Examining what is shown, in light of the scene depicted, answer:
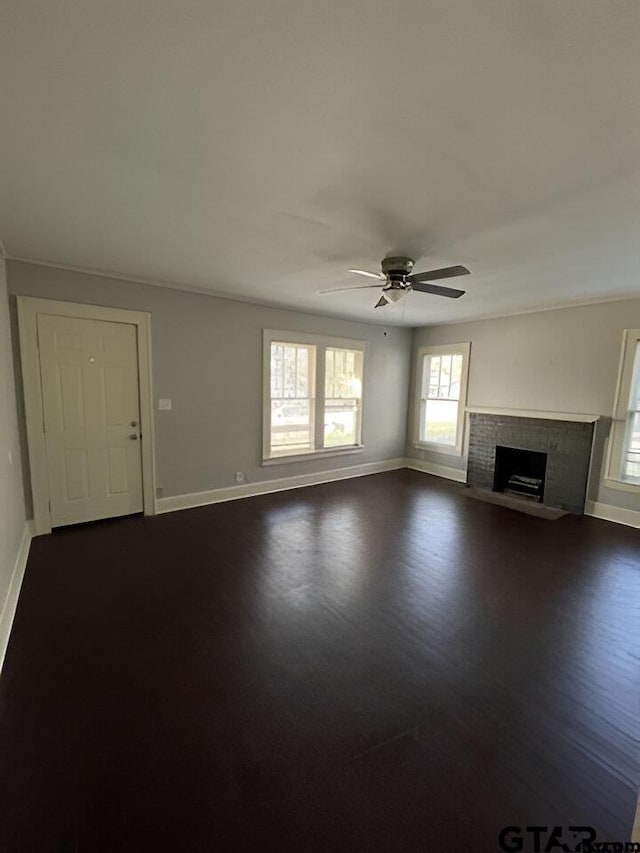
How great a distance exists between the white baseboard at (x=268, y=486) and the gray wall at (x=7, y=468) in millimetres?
1463

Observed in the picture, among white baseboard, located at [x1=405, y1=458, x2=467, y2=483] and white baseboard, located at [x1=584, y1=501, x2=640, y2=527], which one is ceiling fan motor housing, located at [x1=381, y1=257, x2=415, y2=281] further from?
white baseboard, located at [x1=405, y1=458, x2=467, y2=483]

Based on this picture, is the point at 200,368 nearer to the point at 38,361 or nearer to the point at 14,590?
the point at 38,361

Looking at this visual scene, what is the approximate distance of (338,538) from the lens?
3.86 metres

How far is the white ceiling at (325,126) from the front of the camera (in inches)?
43.3

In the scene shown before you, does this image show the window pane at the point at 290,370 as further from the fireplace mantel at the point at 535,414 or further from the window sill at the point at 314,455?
the fireplace mantel at the point at 535,414

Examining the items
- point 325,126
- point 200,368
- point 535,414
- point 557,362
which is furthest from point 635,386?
point 200,368

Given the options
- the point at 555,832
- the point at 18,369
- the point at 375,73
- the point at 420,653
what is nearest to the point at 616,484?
the point at 420,653

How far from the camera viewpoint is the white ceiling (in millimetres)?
1099

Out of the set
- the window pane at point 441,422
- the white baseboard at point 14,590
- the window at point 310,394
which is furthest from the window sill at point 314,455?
the white baseboard at point 14,590

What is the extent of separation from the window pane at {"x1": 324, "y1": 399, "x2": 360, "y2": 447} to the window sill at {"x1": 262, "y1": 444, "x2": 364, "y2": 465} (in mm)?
93

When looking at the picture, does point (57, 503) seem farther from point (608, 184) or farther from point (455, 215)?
point (608, 184)

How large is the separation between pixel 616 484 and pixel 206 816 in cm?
502

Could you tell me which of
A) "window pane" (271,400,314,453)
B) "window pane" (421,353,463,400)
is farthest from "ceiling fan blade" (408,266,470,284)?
"window pane" (421,353,463,400)

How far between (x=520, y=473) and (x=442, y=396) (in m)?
1.79
